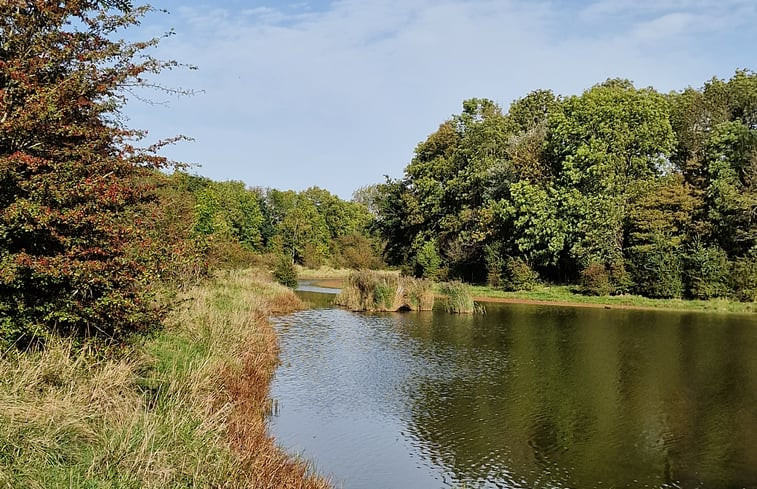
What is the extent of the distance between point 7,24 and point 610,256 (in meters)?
32.2

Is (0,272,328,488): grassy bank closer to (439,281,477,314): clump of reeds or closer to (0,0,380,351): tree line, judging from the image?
(0,0,380,351): tree line

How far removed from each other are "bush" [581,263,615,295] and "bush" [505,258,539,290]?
3.70m

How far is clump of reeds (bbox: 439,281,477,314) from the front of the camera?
27500 mm

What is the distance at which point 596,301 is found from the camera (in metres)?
32.7

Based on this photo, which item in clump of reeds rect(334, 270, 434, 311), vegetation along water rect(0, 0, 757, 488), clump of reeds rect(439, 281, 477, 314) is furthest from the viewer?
clump of reeds rect(334, 270, 434, 311)

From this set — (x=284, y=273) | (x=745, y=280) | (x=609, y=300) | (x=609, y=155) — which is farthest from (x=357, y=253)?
(x=745, y=280)

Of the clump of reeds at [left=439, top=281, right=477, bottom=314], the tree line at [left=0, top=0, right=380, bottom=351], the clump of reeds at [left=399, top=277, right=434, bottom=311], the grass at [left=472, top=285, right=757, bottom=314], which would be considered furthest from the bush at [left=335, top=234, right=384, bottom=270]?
the tree line at [left=0, top=0, right=380, bottom=351]

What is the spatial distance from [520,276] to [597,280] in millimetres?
4818

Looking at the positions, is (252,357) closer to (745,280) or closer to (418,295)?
(418,295)

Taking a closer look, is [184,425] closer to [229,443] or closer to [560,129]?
[229,443]

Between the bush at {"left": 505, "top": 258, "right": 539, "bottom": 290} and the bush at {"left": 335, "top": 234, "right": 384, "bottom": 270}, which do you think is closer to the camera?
the bush at {"left": 505, "top": 258, "right": 539, "bottom": 290}

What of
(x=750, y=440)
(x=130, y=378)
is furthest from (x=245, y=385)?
(x=750, y=440)

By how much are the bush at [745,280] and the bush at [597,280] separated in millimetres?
5788

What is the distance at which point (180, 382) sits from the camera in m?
8.02
